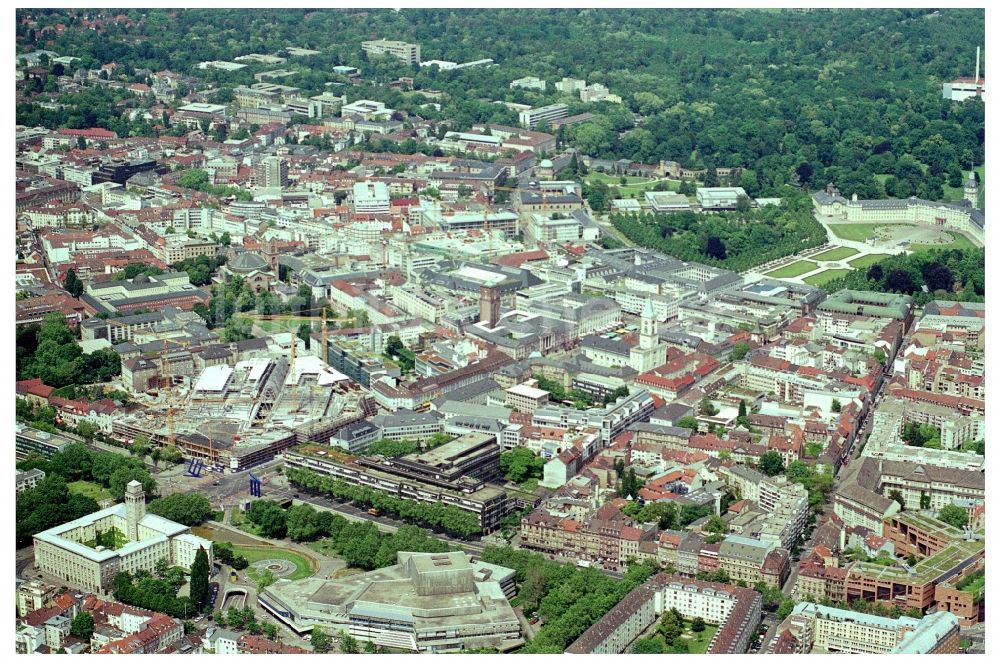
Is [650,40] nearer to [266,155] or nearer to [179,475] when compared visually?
[266,155]

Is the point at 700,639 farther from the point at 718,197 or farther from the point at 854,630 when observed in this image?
the point at 718,197

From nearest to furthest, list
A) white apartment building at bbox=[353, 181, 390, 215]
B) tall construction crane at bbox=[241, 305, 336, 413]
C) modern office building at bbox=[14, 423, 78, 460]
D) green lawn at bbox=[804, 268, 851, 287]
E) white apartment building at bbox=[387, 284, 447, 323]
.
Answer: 1. modern office building at bbox=[14, 423, 78, 460]
2. tall construction crane at bbox=[241, 305, 336, 413]
3. white apartment building at bbox=[387, 284, 447, 323]
4. green lawn at bbox=[804, 268, 851, 287]
5. white apartment building at bbox=[353, 181, 390, 215]

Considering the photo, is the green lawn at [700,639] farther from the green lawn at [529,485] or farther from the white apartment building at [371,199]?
the white apartment building at [371,199]

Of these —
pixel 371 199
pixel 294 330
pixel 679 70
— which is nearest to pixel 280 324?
pixel 294 330

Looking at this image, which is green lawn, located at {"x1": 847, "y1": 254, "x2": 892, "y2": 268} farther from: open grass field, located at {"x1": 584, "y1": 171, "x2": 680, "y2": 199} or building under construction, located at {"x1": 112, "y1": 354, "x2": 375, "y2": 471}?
building under construction, located at {"x1": 112, "y1": 354, "x2": 375, "y2": 471}

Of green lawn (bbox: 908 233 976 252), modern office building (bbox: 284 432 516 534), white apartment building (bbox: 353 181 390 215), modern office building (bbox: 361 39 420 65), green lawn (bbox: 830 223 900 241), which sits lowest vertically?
modern office building (bbox: 284 432 516 534)

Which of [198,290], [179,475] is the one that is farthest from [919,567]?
[198,290]

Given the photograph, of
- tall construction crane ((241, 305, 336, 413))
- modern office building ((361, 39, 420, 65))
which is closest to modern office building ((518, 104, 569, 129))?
modern office building ((361, 39, 420, 65))
